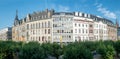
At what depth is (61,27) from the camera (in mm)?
74812

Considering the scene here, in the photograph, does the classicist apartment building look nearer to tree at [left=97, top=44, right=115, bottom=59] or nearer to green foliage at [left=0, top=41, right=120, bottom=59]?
green foliage at [left=0, top=41, right=120, bottom=59]

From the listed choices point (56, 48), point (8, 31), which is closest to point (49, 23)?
point (56, 48)

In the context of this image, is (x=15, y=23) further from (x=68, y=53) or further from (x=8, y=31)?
(x=68, y=53)

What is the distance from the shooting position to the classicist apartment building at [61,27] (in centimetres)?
7500

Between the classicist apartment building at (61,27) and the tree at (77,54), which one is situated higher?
the classicist apartment building at (61,27)

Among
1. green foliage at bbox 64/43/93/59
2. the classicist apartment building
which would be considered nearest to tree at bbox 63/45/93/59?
green foliage at bbox 64/43/93/59

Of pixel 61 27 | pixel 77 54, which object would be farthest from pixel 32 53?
pixel 61 27

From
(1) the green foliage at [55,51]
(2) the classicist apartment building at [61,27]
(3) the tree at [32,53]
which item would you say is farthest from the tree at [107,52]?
(2) the classicist apartment building at [61,27]

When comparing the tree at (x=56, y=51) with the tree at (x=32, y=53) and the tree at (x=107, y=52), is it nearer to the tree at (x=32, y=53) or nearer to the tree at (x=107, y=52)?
the tree at (x=107, y=52)

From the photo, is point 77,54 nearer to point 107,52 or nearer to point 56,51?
point 107,52

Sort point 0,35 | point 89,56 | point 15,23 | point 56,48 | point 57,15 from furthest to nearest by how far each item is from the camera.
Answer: point 0,35, point 15,23, point 57,15, point 56,48, point 89,56

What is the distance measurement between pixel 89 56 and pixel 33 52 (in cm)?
941

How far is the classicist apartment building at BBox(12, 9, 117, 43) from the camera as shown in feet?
246

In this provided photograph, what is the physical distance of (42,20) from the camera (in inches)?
3142
